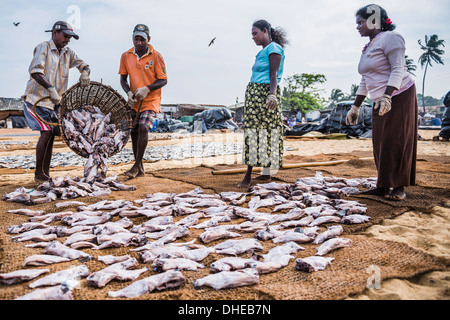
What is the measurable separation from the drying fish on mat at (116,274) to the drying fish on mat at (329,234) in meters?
1.25

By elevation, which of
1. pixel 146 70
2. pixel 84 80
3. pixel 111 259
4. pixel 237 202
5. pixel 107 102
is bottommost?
pixel 111 259

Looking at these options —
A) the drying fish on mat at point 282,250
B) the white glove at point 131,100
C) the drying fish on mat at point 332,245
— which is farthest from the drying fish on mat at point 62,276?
the white glove at point 131,100

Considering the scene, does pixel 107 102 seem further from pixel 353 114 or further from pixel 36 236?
pixel 353 114

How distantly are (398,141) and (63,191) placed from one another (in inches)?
152

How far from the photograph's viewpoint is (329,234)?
7.68 ft

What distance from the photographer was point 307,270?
71.5 inches

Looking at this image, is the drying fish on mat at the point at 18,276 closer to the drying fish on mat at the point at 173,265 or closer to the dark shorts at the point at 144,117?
the drying fish on mat at the point at 173,265

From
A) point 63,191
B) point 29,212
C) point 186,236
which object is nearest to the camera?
point 186,236

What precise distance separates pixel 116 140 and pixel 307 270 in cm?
332

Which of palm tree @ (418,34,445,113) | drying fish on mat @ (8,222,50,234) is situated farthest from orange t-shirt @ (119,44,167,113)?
palm tree @ (418,34,445,113)

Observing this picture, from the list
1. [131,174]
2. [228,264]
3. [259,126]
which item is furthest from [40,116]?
[228,264]

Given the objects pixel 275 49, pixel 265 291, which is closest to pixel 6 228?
pixel 265 291

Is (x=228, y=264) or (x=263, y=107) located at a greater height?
(x=263, y=107)

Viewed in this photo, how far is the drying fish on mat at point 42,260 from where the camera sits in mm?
1906
